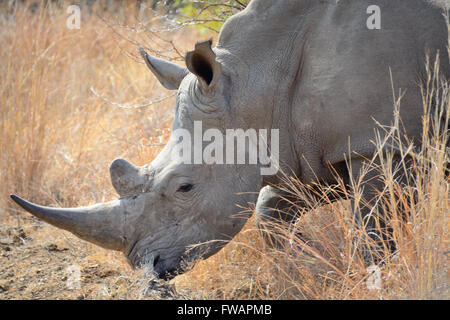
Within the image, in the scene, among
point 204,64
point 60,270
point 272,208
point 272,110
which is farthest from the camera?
point 60,270

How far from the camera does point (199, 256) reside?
10.7 feet

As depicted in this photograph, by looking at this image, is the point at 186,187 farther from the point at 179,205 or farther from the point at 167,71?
the point at 167,71

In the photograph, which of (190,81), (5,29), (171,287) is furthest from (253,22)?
(5,29)

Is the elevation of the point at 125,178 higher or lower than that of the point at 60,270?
higher

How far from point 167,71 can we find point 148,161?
1021 mm

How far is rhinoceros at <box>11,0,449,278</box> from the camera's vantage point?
3141mm

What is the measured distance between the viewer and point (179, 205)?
10.8 feet

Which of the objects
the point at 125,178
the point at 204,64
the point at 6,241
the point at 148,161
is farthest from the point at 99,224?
the point at 6,241

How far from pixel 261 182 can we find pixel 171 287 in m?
0.72

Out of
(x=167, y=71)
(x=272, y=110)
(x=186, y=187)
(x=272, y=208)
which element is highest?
(x=167, y=71)

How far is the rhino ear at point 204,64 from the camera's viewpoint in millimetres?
3152

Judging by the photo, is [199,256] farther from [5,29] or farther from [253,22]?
[5,29]

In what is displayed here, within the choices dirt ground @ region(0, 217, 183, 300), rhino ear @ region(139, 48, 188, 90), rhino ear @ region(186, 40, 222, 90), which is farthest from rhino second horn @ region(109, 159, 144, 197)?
rhino ear @ region(139, 48, 188, 90)

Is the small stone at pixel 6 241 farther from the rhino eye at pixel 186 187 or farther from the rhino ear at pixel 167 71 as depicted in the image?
the rhino eye at pixel 186 187
